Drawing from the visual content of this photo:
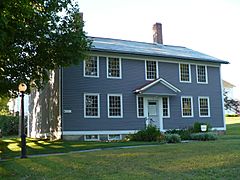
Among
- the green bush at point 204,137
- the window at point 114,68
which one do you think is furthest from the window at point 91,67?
the green bush at point 204,137

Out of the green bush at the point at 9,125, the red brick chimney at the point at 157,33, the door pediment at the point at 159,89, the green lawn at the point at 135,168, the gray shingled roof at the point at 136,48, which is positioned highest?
the red brick chimney at the point at 157,33

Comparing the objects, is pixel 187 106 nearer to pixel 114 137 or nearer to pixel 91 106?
pixel 114 137

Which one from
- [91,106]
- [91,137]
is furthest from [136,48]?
[91,137]

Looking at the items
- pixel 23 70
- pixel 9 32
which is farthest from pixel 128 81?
pixel 9 32

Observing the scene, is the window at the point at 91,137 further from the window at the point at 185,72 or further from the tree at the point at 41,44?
the window at the point at 185,72

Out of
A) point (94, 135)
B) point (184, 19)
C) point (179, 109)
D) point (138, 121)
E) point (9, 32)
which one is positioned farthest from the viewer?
point (179, 109)

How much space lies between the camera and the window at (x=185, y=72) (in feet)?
79.0

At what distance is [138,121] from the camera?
71.5 feet

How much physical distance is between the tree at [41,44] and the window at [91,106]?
12.5 feet

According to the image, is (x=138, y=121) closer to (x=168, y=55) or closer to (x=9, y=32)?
(x=168, y=55)

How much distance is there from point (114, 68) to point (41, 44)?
7.15 meters

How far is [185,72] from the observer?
24266 mm

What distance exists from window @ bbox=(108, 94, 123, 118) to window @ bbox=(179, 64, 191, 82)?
5.55 m

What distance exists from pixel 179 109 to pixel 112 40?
25.0 ft
